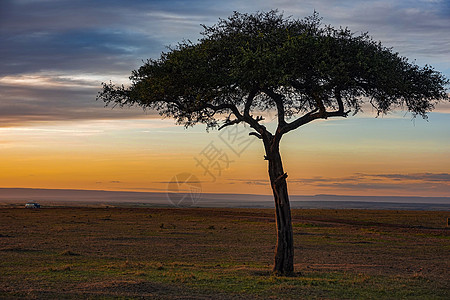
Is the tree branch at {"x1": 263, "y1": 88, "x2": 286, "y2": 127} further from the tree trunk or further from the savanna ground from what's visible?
the savanna ground

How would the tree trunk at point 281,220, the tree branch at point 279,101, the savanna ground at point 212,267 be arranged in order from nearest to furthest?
1. the savanna ground at point 212,267
2. the tree trunk at point 281,220
3. the tree branch at point 279,101

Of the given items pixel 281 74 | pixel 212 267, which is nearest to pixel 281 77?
pixel 281 74

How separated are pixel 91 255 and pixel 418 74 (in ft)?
62.8

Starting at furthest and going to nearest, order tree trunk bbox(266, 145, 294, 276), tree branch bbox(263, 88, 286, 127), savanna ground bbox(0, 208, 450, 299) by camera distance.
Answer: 1. tree branch bbox(263, 88, 286, 127)
2. tree trunk bbox(266, 145, 294, 276)
3. savanna ground bbox(0, 208, 450, 299)

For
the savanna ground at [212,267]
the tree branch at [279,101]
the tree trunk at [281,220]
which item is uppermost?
the tree branch at [279,101]

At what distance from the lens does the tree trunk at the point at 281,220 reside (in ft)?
66.2

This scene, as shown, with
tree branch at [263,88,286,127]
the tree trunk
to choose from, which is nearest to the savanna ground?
the tree trunk

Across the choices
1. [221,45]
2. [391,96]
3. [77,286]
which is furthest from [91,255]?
[391,96]

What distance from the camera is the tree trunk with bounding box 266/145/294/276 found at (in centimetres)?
2017

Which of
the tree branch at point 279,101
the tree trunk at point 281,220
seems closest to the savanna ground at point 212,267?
the tree trunk at point 281,220

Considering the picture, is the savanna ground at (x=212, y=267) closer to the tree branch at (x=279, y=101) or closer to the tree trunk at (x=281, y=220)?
the tree trunk at (x=281, y=220)

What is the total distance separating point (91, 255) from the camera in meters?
28.2

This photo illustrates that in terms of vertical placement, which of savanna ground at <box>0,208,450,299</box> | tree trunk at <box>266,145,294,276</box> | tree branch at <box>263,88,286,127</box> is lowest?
savanna ground at <box>0,208,450,299</box>

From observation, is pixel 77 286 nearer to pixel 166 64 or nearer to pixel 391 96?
pixel 166 64
